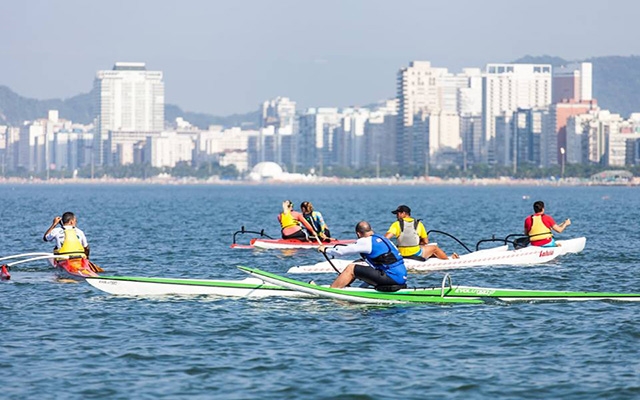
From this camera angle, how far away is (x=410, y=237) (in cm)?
2798

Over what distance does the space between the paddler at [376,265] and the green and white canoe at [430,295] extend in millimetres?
205

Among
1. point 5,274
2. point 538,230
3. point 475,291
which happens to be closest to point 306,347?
point 475,291

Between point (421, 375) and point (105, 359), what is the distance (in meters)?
4.64

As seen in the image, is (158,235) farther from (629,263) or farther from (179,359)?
(179,359)

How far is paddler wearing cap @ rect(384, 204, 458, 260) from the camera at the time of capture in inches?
1058

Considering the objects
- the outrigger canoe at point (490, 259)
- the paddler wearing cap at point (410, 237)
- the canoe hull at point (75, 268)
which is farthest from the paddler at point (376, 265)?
the canoe hull at point (75, 268)

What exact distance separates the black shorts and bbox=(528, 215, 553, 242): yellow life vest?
10583 millimetres

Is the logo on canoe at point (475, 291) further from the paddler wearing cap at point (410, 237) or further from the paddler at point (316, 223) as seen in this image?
the paddler at point (316, 223)

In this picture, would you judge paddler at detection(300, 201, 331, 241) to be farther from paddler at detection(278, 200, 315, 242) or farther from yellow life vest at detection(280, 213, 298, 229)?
yellow life vest at detection(280, 213, 298, 229)

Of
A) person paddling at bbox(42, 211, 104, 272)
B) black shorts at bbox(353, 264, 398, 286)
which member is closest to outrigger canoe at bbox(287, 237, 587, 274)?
person paddling at bbox(42, 211, 104, 272)

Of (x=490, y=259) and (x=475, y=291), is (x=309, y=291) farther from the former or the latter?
(x=490, y=259)

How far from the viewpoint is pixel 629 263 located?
34.3 meters

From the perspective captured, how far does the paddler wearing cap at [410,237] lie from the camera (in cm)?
2688

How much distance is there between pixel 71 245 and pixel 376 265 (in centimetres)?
816
